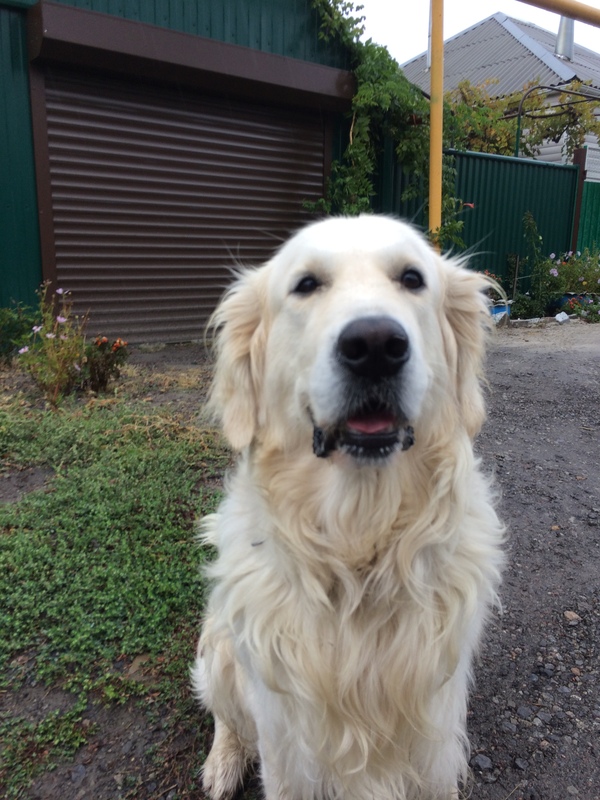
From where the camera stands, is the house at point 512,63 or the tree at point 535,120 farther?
the house at point 512,63

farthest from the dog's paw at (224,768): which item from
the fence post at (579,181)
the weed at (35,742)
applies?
→ the fence post at (579,181)

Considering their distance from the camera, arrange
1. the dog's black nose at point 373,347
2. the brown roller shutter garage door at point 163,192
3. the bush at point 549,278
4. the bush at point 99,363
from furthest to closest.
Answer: the bush at point 549,278 → the brown roller shutter garage door at point 163,192 → the bush at point 99,363 → the dog's black nose at point 373,347

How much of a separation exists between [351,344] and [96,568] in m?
1.82

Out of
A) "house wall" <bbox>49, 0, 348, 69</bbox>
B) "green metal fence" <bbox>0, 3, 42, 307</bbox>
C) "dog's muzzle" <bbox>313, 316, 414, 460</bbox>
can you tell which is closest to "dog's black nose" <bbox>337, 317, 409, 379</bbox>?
"dog's muzzle" <bbox>313, 316, 414, 460</bbox>

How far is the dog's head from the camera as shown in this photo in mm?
1450

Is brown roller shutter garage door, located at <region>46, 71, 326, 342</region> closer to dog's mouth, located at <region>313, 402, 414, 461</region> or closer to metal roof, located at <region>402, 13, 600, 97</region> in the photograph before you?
dog's mouth, located at <region>313, 402, 414, 461</region>

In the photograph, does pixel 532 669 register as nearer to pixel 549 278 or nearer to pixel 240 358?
pixel 240 358

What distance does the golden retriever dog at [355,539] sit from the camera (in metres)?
1.52

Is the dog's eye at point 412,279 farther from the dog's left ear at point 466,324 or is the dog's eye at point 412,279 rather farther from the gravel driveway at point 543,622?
the gravel driveway at point 543,622

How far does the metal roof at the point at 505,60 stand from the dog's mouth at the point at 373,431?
1736 cm

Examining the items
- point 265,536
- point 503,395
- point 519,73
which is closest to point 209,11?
point 503,395

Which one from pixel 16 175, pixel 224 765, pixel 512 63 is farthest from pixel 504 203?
pixel 512 63

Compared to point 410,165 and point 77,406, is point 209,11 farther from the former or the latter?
point 77,406

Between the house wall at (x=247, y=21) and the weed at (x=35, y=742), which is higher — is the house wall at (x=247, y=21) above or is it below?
above
